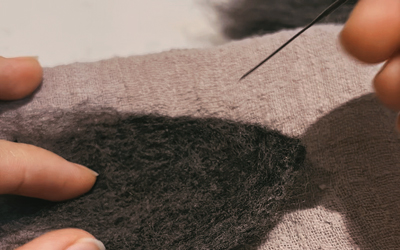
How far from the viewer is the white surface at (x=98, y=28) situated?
1.90ft

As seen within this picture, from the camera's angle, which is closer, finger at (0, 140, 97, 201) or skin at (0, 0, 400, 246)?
skin at (0, 0, 400, 246)

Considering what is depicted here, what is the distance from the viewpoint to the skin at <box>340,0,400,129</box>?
0.75 feet

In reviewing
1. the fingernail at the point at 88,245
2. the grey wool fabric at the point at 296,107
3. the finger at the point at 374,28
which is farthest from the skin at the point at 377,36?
the fingernail at the point at 88,245

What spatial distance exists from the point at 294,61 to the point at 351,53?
15cm

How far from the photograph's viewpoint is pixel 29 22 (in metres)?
0.59

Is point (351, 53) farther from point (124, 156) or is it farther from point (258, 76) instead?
point (124, 156)

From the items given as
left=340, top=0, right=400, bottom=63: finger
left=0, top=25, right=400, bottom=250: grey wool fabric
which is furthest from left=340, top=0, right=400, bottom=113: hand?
left=0, top=25, right=400, bottom=250: grey wool fabric

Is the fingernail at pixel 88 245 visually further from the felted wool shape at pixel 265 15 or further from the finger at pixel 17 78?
the felted wool shape at pixel 265 15

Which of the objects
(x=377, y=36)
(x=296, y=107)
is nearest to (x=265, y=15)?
(x=296, y=107)

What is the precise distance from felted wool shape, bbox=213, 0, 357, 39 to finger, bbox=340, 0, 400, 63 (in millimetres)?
358

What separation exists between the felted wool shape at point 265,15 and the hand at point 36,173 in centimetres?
34

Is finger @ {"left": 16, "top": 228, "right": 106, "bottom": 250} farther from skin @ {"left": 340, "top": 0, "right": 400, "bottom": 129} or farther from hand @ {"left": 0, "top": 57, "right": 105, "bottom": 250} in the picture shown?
skin @ {"left": 340, "top": 0, "right": 400, "bottom": 129}

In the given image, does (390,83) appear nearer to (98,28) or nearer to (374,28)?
(374,28)

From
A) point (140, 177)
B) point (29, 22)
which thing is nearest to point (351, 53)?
point (140, 177)
